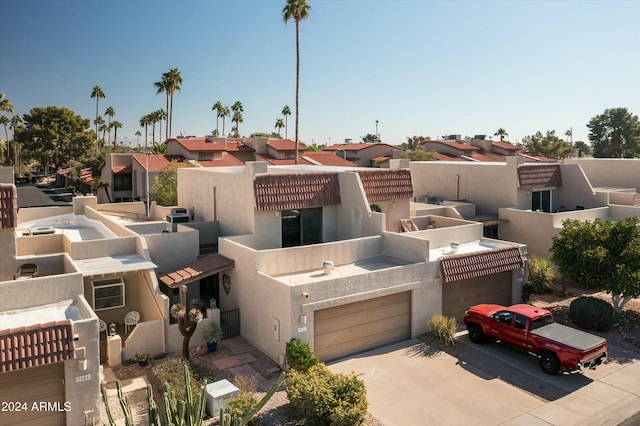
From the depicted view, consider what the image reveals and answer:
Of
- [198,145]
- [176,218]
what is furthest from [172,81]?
[176,218]

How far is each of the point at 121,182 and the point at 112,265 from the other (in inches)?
1716

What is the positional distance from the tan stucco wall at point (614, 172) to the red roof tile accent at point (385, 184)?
20745 millimetres

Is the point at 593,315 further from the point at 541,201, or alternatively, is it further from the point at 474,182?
the point at 474,182

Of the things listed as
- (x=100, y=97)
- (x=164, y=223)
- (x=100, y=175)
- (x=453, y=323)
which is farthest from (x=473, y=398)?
(x=100, y=97)

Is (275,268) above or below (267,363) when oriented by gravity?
above

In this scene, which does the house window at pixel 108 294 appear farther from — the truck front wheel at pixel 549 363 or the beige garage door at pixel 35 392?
the truck front wheel at pixel 549 363

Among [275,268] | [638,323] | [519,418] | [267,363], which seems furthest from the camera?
[638,323]

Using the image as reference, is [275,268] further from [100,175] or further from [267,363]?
[100,175]

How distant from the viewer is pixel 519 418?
547 inches

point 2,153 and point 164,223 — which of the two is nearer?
point 164,223

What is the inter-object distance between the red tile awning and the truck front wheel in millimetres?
11802

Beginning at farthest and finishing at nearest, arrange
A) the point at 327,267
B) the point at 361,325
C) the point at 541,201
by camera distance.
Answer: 1. the point at 541,201
2. the point at 327,267
3. the point at 361,325

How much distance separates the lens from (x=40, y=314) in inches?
578

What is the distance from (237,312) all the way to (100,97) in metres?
96.7
